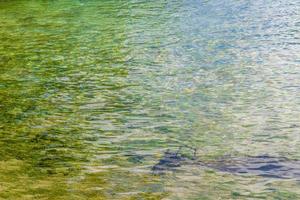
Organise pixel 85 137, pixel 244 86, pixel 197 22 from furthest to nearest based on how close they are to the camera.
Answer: pixel 197 22
pixel 244 86
pixel 85 137

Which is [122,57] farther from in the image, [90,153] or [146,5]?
[146,5]

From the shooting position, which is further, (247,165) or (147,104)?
(147,104)

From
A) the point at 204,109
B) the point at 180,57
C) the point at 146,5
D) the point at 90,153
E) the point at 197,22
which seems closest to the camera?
the point at 90,153

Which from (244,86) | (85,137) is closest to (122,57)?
(244,86)

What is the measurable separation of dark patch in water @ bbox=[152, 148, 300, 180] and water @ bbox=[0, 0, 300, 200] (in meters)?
0.09

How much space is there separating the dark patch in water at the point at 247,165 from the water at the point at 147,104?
0.28 feet

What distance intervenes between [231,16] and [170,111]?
22.2 ft

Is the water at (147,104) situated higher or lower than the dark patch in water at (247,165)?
higher

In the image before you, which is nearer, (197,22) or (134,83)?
(134,83)

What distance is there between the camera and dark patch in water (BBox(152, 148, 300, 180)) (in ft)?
16.5

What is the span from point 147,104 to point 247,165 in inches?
Result: 90.3

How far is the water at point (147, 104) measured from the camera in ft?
16.6

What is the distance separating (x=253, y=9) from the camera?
13531 millimetres

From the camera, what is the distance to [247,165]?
521 cm
